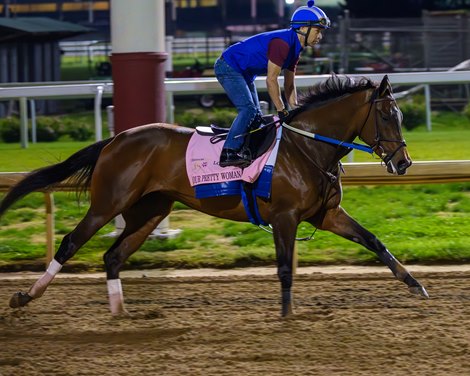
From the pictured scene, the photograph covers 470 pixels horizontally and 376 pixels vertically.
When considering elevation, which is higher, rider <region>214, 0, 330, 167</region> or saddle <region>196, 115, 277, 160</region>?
rider <region>214, 0, 330, 167</region>

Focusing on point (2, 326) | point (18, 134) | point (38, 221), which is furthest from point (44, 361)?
point (18, 134)

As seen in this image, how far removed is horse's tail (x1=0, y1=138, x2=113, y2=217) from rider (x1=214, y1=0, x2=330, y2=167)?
936mm

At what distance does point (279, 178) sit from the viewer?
20.2 feet

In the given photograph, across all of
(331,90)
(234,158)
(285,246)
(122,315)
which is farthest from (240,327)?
(331,90)

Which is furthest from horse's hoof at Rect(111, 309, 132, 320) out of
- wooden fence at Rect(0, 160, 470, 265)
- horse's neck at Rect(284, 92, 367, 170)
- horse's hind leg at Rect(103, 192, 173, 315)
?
wooden fence at Rect(0, 160, 470, 265)

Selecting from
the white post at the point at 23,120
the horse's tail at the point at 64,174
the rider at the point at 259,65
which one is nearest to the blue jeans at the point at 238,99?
the rider at the point at 259,65

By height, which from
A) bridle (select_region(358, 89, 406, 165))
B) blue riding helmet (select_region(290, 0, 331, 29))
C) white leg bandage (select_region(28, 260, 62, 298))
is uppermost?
blue riding helmet (select_region(290, 0, 331, 29))

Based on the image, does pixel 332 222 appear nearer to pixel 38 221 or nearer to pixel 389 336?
pixel 389 336

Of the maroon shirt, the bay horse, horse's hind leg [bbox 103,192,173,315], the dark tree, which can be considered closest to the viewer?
the maroon shirt

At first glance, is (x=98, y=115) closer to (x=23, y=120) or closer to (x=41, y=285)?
(x=41, y=285)

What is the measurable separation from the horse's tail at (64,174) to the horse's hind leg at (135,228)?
1.28 feet

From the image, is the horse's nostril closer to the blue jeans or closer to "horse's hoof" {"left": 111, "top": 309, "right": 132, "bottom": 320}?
the blue jeans

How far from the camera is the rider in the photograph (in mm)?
6043

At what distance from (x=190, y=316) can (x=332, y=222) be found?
44.2 inches
